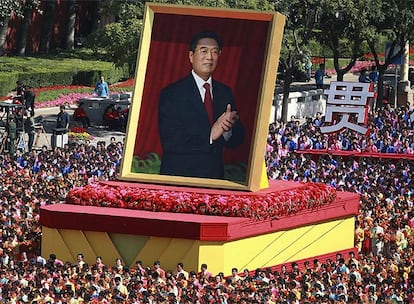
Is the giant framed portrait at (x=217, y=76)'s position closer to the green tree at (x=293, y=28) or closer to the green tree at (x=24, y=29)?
the green tree at (x=293, y=28)

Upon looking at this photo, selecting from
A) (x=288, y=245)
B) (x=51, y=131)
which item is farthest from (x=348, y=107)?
(x=288, y=245)

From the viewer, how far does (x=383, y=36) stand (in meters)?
57.4

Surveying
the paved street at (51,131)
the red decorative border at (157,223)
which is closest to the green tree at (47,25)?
the paved street at (51,131)

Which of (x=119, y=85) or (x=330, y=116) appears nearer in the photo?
(x=330, y=116)

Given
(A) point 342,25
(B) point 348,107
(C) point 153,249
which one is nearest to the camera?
(C) point 153,249

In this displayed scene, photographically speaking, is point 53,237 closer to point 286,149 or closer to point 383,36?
point 286,149

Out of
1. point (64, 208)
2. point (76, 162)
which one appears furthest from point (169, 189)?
point (76, 162)

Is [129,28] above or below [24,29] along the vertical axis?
above

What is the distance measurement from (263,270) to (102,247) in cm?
362

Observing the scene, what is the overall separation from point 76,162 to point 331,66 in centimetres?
3322

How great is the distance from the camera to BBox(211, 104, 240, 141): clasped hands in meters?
33.8

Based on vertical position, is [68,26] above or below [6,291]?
above

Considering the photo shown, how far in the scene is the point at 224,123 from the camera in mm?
33844

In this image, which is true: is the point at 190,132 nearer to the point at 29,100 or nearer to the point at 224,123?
the point at 224,123
